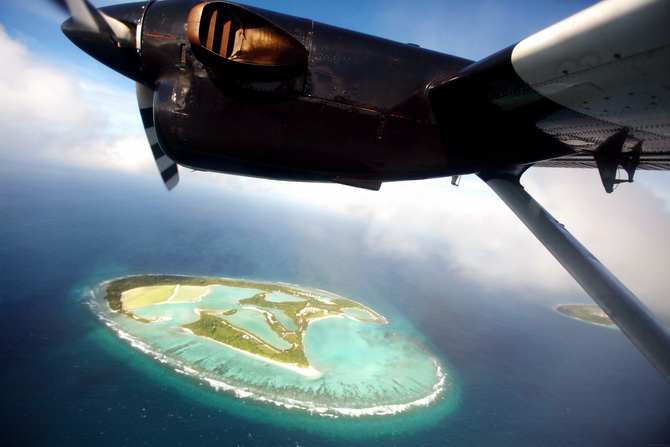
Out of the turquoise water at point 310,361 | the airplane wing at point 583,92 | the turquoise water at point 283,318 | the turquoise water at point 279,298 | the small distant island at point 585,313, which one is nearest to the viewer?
the airplane wing at point 583,92

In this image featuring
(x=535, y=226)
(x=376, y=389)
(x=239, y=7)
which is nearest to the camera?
(x=239, y=7)

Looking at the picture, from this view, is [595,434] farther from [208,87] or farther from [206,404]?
[208,87]

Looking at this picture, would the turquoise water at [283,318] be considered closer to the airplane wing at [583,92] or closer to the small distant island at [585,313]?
the airplane wing at [583,92]

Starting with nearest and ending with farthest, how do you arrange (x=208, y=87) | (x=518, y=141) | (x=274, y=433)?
1. (x=208, y=87)
2. (x=518, y=141)
3. (x=274, y=433)

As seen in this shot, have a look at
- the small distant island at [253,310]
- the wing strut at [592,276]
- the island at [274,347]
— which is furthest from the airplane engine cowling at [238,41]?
the small distant island at [253,310]

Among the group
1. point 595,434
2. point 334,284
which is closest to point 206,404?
point 334,284

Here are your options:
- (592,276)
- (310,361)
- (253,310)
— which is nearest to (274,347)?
(310,361)

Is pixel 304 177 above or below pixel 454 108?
below

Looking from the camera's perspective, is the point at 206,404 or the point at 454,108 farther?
the point at 206,404
